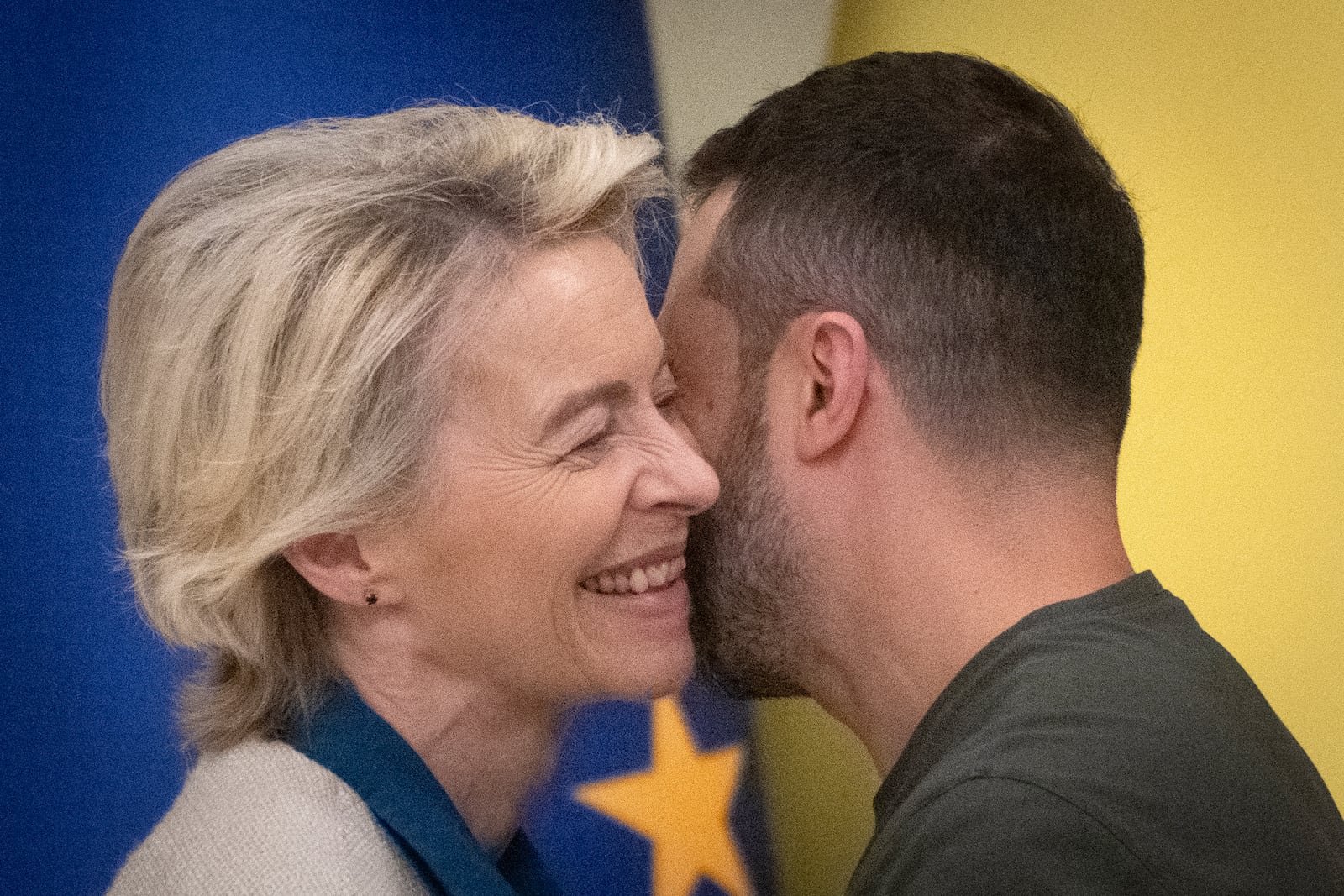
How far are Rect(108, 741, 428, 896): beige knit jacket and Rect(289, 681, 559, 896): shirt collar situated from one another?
0.04 feet

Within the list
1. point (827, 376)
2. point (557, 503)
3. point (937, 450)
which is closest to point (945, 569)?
point (937, 450)

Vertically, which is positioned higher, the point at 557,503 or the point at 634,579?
the point at 557,503

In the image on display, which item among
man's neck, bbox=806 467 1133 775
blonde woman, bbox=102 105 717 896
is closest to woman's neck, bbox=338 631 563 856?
blonde woman, bbox=102 105 717 896

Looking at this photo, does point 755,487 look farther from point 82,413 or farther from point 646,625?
point 82,413

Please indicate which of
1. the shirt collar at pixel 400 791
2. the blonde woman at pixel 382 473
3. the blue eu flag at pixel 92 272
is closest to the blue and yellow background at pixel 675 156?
the blue eu flag at pixel 92 272

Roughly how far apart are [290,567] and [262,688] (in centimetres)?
12

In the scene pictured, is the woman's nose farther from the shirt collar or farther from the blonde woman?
the shirt collar

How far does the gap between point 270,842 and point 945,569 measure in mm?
640

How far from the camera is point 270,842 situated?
1.08m

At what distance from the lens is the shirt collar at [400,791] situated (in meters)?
1.13

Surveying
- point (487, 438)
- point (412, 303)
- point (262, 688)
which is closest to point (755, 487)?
point (487, 438)

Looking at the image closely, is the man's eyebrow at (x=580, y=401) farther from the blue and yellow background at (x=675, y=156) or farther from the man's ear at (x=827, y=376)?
the blue and yellow background at (x=675, y=156)

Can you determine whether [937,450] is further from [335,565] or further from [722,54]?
[722,54]

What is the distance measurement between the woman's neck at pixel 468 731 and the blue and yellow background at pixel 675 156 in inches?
14.4
